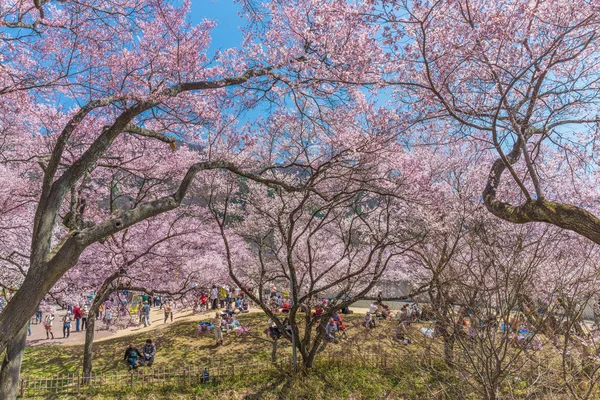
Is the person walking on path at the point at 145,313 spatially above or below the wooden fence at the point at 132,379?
→ above

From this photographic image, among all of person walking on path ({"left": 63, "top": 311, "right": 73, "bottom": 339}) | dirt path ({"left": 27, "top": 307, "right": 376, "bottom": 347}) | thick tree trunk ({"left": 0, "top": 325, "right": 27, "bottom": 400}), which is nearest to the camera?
thick tree trunk ({"left": 0, "top": 325, "right": 27, "bottom": 400})

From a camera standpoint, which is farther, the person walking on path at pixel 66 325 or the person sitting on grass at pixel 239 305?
the person sitting on grass at pixel 239 305

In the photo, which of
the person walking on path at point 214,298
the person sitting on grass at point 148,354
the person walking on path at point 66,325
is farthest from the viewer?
the person walking on path at point 214,298

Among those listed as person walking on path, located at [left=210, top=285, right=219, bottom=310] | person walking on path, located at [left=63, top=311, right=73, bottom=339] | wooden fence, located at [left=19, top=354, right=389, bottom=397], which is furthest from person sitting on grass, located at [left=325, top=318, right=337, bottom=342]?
person walking on path, located at [left=63, top=311, right=73, bottom=339]

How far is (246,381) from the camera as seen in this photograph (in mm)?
8531

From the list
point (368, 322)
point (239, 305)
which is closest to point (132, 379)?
point (368, 322)

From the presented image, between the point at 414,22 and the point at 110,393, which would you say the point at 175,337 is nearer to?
the point at 110,393

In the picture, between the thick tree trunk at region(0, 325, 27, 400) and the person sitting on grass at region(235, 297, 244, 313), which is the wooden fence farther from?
the person sitting on grass at region(235, 297, 244, 313)

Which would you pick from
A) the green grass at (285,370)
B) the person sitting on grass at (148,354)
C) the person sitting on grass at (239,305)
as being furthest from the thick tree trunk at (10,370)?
the person sitting on grass at (239,305)

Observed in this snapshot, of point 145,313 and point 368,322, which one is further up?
point 145,313

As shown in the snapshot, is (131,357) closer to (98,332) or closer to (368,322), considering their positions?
(368,322)

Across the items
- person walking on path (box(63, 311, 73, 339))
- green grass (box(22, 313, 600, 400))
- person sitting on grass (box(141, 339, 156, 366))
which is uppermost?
person walking on path (box(63, 311, 73, 339))

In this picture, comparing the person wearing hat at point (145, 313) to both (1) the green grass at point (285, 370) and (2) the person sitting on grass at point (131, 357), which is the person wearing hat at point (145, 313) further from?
(2) the person sitting on grass at point (131, 357)

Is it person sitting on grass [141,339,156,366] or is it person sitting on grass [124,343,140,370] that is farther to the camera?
person sitting on grass [141,339,156,366]
